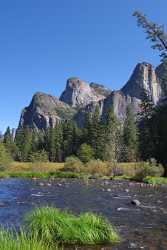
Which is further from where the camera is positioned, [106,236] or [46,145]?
[46,145]

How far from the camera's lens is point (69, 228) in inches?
524

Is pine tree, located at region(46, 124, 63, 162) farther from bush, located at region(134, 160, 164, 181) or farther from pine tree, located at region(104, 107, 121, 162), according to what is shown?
bush, located at region(134, 160, 164, 181)

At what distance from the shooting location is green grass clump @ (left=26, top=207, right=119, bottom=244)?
12.9m

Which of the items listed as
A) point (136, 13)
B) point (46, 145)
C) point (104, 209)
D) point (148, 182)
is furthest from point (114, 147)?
point (136, 13)

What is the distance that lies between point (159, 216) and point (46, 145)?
108563mm

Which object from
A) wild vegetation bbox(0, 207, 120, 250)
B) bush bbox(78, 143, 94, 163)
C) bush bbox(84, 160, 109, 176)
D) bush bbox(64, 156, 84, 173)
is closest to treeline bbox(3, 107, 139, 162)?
bush bbox(78, 143, 94, 163)

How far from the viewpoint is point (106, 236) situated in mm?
13531

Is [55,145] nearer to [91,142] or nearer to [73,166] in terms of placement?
[91,142]

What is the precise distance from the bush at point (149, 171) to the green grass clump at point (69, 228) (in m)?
46.1

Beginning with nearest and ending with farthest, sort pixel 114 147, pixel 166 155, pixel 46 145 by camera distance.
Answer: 1. pixel 166 155
2. pixel 114 147
3. pixel 46 145

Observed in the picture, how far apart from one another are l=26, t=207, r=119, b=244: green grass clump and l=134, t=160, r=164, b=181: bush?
46.1 m

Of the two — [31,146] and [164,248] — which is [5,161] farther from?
[164,248]

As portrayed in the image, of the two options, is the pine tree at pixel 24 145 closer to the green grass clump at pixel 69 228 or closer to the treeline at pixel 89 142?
the treeline at pixel 89 142

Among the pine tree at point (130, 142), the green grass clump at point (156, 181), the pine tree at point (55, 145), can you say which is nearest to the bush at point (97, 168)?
the green grass clump at point (156, 181)
